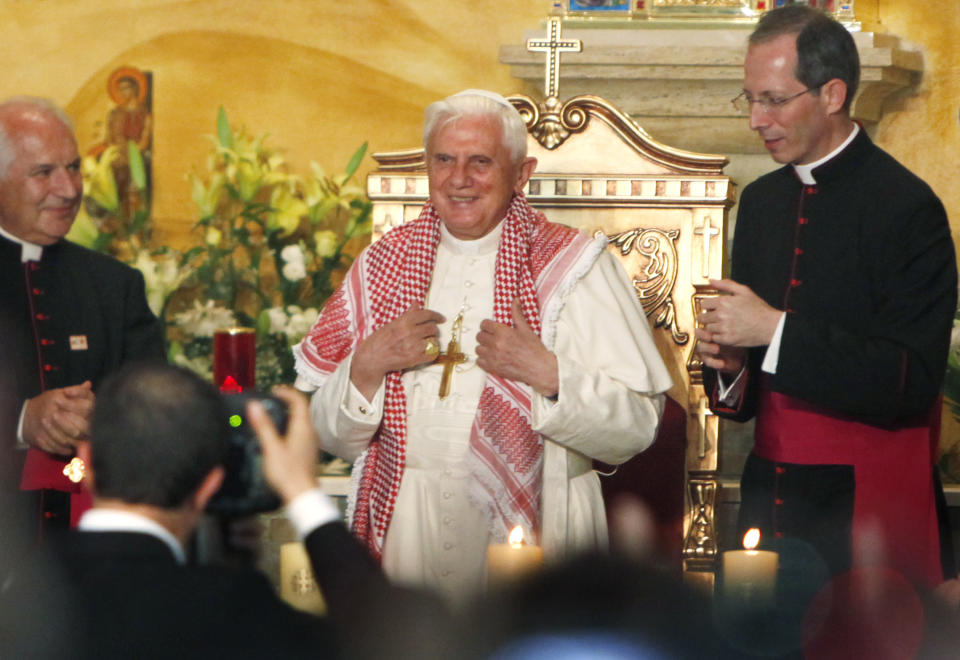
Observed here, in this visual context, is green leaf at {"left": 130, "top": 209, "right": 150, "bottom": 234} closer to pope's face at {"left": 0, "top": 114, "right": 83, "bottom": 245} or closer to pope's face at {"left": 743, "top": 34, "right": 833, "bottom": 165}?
pope's face at {"left": 0, "top": 114, "right": 83, "bottom": 245}

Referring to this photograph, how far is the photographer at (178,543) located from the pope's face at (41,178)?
167 centimetres

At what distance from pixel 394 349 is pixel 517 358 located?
32cm

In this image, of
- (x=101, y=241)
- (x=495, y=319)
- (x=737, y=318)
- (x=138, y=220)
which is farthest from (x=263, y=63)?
(x=737, y=318)

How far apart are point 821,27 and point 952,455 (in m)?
2.24

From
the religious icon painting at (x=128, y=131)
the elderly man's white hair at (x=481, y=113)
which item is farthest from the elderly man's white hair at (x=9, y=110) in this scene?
the religious icon painting at (x=128, y=131)

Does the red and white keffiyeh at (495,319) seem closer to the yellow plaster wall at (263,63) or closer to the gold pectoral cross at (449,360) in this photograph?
the gold pectoral cross at (449,360)

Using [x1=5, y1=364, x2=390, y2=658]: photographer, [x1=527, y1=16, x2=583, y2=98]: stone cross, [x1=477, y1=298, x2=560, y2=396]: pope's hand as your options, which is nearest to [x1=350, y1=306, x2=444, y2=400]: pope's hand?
[x1=477, y1=298, x2=560, y2=396]: pope's hand

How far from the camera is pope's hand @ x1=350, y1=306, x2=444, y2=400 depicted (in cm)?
340

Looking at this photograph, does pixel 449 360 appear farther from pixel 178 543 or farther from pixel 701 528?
pixel 178 543

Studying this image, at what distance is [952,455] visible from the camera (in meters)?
5.07

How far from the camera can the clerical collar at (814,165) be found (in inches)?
140

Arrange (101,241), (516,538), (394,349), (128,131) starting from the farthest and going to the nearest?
(128,131), (101,241), (394,349), (516,538)

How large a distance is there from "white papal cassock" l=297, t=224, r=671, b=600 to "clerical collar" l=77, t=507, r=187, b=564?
4.52 feet

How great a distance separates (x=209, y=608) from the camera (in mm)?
1871
